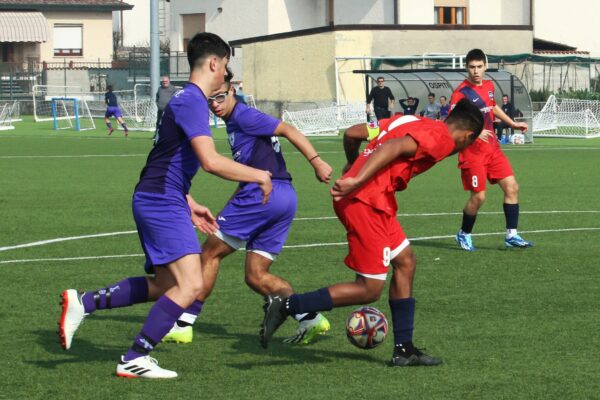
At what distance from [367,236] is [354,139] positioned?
857 millimetres

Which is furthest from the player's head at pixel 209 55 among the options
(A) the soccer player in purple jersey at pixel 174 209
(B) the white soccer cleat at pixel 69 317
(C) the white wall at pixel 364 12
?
(C) the white wall at pixel 364 12

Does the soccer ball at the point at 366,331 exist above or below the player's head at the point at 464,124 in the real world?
below

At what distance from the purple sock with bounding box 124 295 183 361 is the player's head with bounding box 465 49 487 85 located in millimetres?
7137

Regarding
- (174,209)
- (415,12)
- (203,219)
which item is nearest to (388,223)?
(203,219)

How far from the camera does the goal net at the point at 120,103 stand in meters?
50.1

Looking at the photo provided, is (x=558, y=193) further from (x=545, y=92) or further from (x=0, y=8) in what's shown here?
(x=0, y=8)

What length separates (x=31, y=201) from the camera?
20016 mm

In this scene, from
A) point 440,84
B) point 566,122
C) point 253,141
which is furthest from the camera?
point 566,122

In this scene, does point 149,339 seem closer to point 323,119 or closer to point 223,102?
point 223,102

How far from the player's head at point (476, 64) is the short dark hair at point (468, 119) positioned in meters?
5.96

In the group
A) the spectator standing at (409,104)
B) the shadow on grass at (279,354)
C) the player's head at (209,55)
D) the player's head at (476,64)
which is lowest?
the shadow on grass at (279,354)

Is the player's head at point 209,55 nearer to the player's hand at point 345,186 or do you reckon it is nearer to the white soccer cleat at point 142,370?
the player's hand at point 345,186

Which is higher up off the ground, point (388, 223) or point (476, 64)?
point (476, 64)

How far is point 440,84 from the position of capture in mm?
43406
